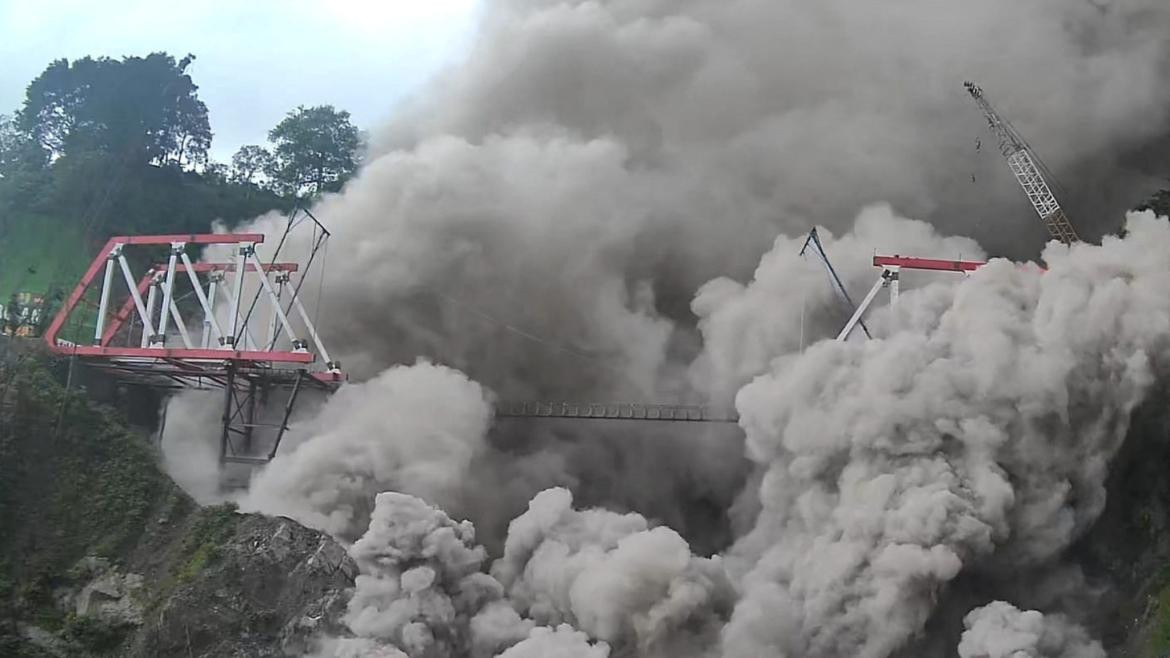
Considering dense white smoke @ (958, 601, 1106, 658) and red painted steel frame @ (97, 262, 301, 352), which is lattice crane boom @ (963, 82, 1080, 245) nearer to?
dense white smoke @ (958, 601, 1106, 658)

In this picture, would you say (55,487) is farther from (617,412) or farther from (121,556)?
(617,412)

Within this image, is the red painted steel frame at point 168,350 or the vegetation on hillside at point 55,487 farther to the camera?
the red painted steel frame at point 168,350

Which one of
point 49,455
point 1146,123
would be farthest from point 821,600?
point 1146,123

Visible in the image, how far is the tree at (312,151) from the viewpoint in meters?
82.9

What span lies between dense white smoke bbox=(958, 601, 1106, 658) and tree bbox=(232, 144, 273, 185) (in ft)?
196

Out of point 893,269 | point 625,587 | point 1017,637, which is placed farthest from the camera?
point 893,269

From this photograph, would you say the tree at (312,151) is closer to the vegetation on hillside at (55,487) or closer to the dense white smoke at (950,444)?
the vegetation on hillside at (55,487)

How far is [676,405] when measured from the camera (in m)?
53.3

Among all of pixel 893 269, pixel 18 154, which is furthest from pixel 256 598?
pixel 18 154

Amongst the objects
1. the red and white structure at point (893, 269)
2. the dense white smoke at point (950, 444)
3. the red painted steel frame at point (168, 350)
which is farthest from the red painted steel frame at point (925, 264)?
the red painted steel frame at point (168, 350)

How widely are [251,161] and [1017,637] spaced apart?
62862 millimetres

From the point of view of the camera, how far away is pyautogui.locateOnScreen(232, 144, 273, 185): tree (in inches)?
3275

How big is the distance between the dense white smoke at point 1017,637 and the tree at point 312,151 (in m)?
55.9

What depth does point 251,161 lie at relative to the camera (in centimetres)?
8394
